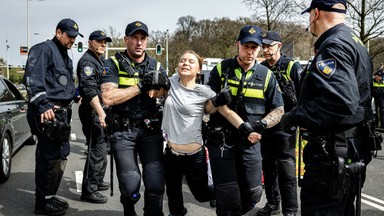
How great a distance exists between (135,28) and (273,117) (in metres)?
1.57

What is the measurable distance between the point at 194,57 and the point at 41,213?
8.35 ft

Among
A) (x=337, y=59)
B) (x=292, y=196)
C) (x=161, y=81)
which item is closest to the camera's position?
(x=337, y=59)

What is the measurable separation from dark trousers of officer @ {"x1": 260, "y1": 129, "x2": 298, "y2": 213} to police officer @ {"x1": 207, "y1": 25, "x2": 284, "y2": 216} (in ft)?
2.00

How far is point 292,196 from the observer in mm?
4188

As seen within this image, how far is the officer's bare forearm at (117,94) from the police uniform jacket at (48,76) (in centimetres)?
93

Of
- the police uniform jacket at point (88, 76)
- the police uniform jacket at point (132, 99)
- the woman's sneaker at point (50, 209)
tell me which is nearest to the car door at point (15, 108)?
the police uniform jacket at point (88, 76)

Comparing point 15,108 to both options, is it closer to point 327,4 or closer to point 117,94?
point 117,94

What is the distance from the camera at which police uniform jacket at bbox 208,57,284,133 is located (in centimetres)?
362

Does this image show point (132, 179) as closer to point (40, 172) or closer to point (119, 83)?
point (119, 83)

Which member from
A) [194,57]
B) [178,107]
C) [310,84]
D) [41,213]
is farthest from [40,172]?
[310,84]

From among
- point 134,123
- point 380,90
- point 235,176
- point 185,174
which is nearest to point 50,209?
point 134,123

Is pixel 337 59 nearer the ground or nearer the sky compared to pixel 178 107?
nearer the sky

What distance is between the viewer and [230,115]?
349 centimetres

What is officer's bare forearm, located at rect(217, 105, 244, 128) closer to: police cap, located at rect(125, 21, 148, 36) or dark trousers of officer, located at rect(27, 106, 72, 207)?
police cap, located at rect(125, 21, 148, 36)
